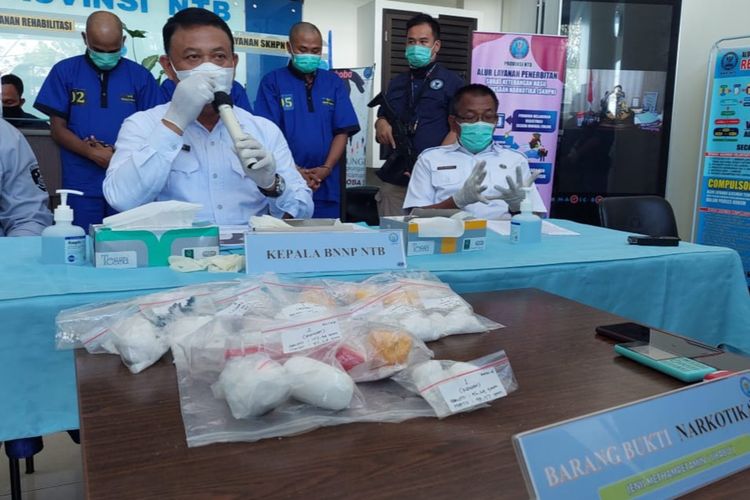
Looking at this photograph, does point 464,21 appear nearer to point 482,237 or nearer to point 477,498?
point 482,237

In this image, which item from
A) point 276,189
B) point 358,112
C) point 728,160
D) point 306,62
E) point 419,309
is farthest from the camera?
point 358,112

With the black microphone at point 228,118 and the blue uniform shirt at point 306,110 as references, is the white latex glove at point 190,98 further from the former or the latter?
the blue uniform shirt at point 306,110

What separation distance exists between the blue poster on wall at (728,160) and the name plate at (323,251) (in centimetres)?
339

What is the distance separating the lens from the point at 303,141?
9.48 feet

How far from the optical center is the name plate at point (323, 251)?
109 cm

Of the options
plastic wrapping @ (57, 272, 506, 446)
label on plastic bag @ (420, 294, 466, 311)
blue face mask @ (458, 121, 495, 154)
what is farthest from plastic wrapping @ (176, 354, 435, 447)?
blue face mask @ (458, 121, 495, 154)

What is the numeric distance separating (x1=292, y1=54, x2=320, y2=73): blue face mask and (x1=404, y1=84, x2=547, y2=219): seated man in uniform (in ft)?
2.72

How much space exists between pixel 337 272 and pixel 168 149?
71cm

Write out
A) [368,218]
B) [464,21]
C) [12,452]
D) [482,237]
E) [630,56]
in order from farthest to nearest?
1. [464,21]
2. [368,218]
3. [630,56]
4. [482,237]
5. [12,452]

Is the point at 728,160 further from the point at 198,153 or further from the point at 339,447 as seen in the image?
the point at 339,447

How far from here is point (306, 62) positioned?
9.17 ft

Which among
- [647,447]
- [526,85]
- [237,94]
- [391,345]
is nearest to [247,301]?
[391,345]

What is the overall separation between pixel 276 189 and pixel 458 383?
45.9 inches

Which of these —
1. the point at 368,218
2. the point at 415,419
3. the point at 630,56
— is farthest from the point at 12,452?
the point at 630,56
